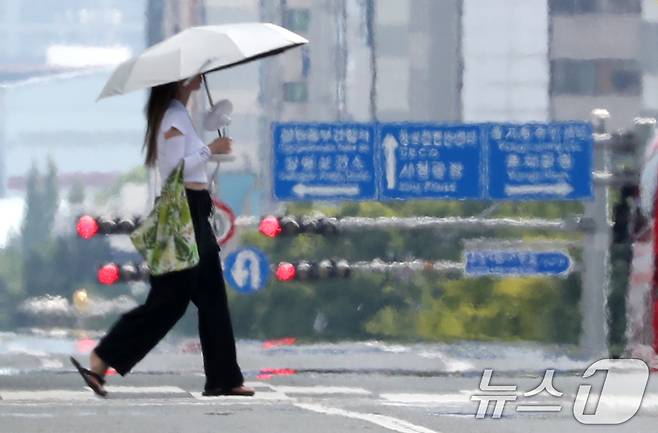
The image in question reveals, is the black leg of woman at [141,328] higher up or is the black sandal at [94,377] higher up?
the black leg of woman at [141,328]

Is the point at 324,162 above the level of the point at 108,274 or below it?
above

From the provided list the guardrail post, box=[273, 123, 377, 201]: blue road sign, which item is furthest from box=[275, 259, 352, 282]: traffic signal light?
the guardrail post

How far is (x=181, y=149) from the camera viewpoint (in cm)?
1091

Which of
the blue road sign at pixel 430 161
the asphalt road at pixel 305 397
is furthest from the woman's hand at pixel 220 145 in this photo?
the blue road sign at pixel 430 161

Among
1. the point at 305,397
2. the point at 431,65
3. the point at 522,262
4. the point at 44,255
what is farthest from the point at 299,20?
the point at 305,397

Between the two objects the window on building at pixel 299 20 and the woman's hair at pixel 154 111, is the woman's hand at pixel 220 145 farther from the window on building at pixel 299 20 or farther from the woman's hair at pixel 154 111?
the window on building at pixel 299 20

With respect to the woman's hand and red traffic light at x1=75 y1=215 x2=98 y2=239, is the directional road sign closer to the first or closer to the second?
red traffic light at x1=75 y1=215 x2=98 y2=239

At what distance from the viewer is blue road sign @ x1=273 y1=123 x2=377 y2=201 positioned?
Answer: 19.8 meters

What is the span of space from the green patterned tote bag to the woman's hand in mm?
177

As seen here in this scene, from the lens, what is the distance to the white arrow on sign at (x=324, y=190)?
1977 cm

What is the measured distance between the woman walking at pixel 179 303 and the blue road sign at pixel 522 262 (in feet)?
25.8

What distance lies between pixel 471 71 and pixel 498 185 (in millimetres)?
78540

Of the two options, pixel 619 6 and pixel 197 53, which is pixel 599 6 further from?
pixel 197 53

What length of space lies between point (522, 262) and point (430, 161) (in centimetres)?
157
